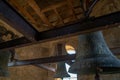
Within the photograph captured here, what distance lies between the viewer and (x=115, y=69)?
1.73 meters

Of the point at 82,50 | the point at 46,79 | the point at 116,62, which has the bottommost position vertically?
the point at 46,79

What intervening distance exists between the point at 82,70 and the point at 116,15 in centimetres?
67

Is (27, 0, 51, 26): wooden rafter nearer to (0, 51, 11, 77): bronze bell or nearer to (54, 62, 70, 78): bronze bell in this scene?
(0, 51, 11, 77): bronze bell

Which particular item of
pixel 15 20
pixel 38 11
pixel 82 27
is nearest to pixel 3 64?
pixel 38 11

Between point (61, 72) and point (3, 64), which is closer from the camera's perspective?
point (3, 64)

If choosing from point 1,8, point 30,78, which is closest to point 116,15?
point 1,8

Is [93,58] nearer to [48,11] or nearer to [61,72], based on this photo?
[48,11]

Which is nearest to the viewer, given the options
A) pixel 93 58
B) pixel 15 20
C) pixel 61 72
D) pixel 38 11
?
pixel 15 20

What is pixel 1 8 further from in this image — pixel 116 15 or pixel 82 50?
pixel 82 50

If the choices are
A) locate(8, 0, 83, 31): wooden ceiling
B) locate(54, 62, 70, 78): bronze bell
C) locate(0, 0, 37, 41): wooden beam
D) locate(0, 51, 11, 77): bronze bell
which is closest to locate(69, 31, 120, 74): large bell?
locate(8, 0, 83, 31): wooden ceiling

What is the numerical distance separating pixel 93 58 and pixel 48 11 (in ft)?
2.39

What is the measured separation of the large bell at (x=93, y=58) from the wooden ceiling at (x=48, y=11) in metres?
0.32

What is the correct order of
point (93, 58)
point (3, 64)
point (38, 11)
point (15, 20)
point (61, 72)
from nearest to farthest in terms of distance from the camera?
point (15, 20)
point (93, 58)
point (38, 11)
point (3, 64)
point (61, 72)

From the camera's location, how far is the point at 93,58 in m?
1.75
